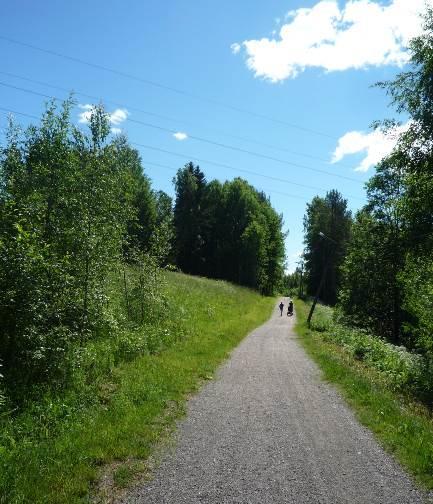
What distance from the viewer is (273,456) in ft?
23.9

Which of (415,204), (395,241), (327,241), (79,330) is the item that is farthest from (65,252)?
(327,241)

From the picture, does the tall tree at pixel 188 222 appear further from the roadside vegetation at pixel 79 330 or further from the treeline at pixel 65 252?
the treeline at pixel 65 252

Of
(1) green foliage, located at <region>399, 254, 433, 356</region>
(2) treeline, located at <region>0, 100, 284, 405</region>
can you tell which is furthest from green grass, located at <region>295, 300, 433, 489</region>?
(2) treeline, located at <region>0, 100, 284, 405</region>

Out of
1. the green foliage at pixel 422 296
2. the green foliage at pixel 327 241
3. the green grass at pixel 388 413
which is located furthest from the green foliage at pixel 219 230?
the green grass at pixel 388 413

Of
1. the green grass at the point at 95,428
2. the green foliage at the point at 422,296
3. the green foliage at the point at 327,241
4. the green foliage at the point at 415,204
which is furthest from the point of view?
the green foliage at the point at 327,241

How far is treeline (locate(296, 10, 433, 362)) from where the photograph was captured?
1384 centimetres

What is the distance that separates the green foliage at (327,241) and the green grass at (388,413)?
62.6 metres

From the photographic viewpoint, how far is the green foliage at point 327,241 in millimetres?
78188

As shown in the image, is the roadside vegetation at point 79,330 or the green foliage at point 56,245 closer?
the roadside vegetation at point 79,330

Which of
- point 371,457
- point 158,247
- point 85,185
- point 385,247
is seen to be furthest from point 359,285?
point 371,457

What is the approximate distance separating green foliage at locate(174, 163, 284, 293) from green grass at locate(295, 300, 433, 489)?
57521 mm

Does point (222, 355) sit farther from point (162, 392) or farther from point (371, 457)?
point (371, 457)

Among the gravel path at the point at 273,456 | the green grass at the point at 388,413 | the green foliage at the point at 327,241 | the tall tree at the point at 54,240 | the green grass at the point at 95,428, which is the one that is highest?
the green foliage at the point at 327,241

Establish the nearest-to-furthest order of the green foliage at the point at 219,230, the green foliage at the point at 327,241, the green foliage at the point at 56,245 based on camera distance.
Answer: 1. the green foliage at the point at 56,245
2. the green foliage at the point at 219,230
3. the green foliage at the point at 327,241
